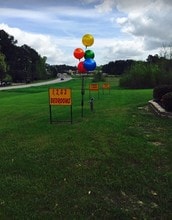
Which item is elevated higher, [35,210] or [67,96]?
[67,96]

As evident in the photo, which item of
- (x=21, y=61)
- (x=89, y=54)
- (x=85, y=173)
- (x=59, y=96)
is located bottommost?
(x=85, y=173)

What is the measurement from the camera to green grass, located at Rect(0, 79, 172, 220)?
598 cm

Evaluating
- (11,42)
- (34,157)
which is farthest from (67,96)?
(11,42)

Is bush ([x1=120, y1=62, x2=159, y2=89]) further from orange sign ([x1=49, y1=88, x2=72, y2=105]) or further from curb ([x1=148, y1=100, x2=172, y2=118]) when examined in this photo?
orange sign ([x1=49, y1=88, x2=72, y2=105])

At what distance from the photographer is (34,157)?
329 inches

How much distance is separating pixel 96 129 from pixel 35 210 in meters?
5.91

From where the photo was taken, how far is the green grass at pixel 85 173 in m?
5.98

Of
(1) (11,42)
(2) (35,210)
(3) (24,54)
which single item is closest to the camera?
(2) (35,210)

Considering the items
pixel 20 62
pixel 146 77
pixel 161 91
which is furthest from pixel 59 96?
pixel 20 62

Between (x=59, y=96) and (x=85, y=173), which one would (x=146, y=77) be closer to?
(x=59, y=96)

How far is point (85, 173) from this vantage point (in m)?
7.40

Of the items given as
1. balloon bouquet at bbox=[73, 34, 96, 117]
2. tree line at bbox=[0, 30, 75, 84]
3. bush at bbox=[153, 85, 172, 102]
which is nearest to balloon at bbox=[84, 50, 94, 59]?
balloon bouquet at bbox=[73, 34, 96, 117]

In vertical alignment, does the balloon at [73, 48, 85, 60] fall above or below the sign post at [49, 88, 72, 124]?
above

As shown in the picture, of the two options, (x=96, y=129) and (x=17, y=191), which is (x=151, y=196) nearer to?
(x=17, y=191)
